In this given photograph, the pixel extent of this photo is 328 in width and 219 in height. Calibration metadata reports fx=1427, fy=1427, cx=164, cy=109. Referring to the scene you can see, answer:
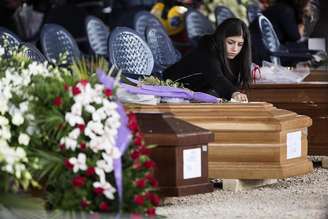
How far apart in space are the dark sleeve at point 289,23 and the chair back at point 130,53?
3.19 metres

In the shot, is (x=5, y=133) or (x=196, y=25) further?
(x=196, y=25)

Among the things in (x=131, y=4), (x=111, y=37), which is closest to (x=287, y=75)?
(x=111, y=37)

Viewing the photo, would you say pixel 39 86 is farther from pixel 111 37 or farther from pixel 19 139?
pixel 111 37

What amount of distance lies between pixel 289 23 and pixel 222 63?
3.98 meters

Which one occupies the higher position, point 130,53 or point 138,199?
point 130,53

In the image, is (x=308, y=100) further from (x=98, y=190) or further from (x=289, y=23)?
(x=98, y=190)

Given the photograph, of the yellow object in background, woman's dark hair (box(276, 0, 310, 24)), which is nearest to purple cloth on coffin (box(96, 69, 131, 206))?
woman's dark hair (box(276, 0, 310, 24))

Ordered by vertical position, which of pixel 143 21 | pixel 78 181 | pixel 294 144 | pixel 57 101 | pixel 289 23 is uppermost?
pixel 57 101

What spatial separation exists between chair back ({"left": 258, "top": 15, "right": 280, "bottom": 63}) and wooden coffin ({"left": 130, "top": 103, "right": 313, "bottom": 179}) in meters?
4.29

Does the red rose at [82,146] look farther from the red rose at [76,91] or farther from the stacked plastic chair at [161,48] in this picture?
the stacked plastic chair at [161,48]

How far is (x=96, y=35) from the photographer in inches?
478

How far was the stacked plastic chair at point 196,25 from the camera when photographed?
13.1m

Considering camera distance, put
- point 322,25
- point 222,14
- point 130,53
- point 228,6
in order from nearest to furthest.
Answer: point 130,53
point 322,25
point 222,14
point 228,6

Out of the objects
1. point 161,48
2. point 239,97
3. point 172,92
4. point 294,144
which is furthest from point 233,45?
point 161,48
